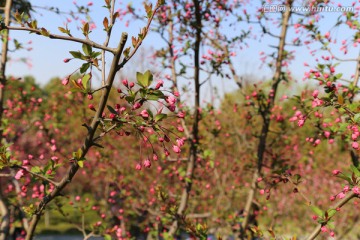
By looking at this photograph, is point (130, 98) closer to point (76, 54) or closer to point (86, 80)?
point (86, 80)

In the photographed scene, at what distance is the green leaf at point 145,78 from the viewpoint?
7.15 feet

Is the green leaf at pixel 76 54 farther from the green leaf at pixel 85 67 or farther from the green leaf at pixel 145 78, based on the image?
the green leaf at pixel 145 78

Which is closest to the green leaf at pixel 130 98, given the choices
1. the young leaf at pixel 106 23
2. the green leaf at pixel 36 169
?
the young leaf at pixel 106 23

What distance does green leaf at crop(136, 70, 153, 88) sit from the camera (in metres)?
2.18

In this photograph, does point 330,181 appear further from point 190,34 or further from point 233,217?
point 190,34

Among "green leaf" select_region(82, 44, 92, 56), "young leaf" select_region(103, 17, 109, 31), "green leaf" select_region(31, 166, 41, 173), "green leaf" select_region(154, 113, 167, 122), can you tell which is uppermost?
"young leaf" select_region(103, 17, 109, 31)

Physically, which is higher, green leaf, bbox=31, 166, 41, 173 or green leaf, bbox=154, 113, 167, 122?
green leaf, bbox=154, 113, 167, 122

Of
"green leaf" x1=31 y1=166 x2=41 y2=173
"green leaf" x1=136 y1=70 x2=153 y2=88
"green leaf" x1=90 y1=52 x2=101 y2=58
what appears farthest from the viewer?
"green leaf" x1=31 y1=166 x2=41 y2=173

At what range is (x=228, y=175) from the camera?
459 inches

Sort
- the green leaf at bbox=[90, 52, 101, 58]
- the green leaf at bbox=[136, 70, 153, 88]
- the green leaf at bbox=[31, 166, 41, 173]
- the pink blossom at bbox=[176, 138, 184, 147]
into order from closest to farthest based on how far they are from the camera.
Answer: the green leaf at bbox=[136, 70, 153, 88] < the green leaf at bbox=[90, 52, 101, 58] < the pink blossom at bbox=[176, 138, 184, 147] < the green leaf at bbox=[31, 166, 41, 173]

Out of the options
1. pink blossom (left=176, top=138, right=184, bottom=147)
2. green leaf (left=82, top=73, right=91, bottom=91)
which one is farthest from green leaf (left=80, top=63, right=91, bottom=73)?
pink blossom (left=176, top=138, right=184, bottom=147)

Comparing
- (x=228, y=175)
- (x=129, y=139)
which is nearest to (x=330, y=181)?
(x=228, y=175)

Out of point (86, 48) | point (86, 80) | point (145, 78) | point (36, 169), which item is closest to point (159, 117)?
point (145, 78)

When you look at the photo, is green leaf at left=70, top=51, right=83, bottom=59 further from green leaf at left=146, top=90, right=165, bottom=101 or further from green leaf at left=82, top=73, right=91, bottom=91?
green leaf at left=146, top=90, right=165, bottom=101
